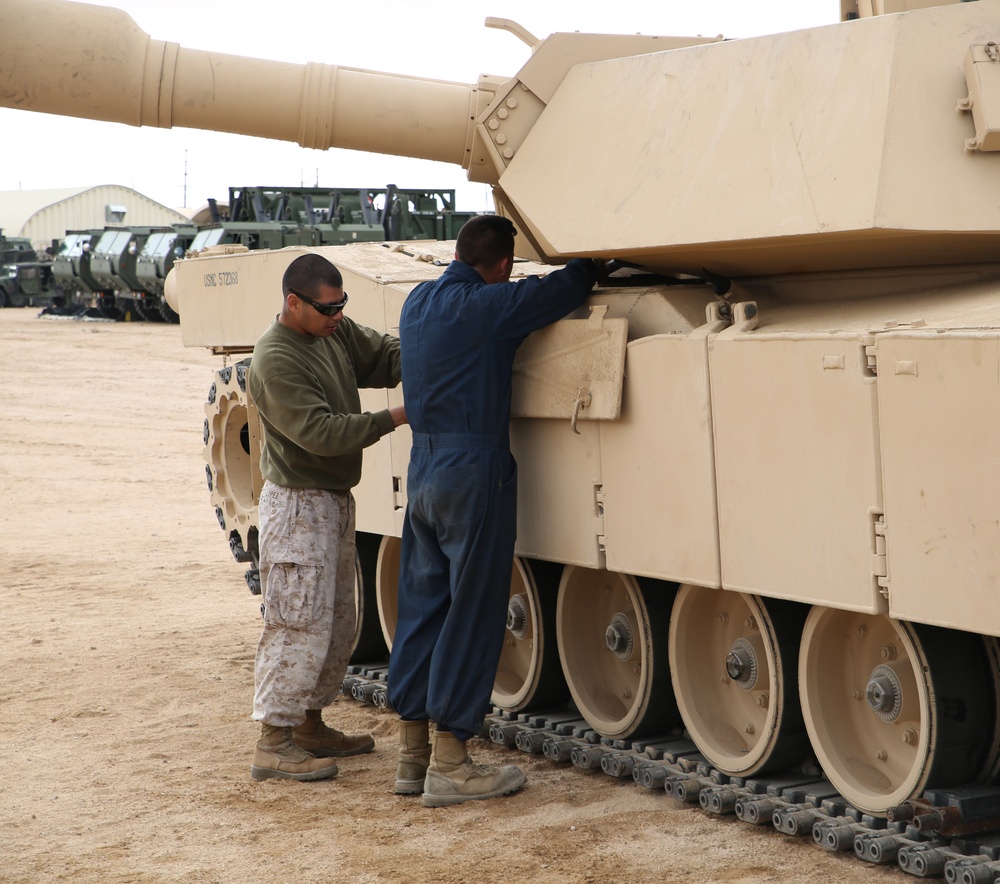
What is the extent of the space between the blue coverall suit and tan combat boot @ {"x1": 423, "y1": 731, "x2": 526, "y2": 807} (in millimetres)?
93

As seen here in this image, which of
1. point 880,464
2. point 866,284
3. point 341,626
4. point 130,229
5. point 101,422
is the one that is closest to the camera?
point 880,464

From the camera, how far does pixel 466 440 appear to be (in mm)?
5289

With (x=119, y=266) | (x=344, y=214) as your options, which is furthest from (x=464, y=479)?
(x=119, y=266)

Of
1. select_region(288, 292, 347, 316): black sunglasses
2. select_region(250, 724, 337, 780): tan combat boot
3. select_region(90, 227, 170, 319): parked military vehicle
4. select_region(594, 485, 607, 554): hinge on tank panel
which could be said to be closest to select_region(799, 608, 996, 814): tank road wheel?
select_region(594, 485, 607, 554): hinge on tank panel

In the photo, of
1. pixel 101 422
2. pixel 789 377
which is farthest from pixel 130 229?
pixel 789 377

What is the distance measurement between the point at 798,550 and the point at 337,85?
284 centimetres

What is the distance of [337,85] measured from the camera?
616 centimetres

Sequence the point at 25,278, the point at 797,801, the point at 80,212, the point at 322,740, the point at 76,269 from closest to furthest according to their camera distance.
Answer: the point at 797,801 → the point at 322,740 → the point at 76,269 → the point at 25,278 → the point at 80,212

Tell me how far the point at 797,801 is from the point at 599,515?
1183 mm

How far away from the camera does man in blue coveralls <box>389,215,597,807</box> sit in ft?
17.3

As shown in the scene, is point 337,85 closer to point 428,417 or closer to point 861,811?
point 428,417

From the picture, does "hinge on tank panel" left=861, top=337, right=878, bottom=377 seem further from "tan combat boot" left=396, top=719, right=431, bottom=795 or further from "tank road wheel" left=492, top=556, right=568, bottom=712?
"tank road wheel" left=492, top=556, right=568, bottom=712

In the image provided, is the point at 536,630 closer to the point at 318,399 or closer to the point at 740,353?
the point at 318,399

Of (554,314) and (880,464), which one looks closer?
(880,464)
